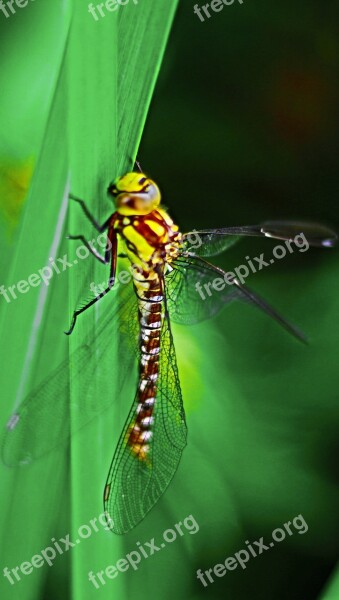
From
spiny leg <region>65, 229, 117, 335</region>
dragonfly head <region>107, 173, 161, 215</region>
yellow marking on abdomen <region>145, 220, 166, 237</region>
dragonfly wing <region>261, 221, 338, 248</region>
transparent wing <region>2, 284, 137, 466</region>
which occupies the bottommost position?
transparent wing <region>2, 284, 137, 466</region>

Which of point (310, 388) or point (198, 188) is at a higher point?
point (198, 188)

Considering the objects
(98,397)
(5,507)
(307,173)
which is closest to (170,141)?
(307,173)

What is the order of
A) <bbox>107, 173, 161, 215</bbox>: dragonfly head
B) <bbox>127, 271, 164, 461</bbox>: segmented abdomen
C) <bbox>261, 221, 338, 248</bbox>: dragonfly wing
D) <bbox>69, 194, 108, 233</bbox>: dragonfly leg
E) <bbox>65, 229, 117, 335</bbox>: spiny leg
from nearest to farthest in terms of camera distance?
<bbox>69, 194, 108, 233</bbox>: dragonfly leg → <bbox>65, 229, 117, 335</bbox>: spiny leg → <bbox>107, 173, 161, 215</bbox>: dragonfly head → <bbox>261, 221, 338, 248</bbox>: dragonfly wing → <bbox>127, 271, 164, 461</bbox>: segmented abdomen

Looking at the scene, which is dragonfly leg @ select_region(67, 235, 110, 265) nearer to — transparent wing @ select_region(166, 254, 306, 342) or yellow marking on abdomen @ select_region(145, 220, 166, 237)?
yellow marking on abdomen @ select_region(145, 220, 166, 237)

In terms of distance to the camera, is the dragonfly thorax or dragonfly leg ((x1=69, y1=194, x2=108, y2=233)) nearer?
dragonfly leg ((x1=69, y1=194, x2=108, y2=233))

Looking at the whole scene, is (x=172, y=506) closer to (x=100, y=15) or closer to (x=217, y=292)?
(x=217, y=292)

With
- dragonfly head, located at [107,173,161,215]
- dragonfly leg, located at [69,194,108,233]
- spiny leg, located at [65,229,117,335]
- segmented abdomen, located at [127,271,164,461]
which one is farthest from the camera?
segmented abdomen, located at [127,271,164,461]

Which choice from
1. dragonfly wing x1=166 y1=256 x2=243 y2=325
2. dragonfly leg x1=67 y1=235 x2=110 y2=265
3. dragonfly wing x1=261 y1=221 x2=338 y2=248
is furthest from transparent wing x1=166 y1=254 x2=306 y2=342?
dragonfly leg x1=67 y1=235 x2=110 y2=265

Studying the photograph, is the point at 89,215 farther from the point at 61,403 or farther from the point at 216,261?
the point at 216,261

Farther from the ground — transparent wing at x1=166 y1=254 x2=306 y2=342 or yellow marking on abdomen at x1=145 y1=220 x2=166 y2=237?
yellow marking on abdomen at x1=145 y1=220 x2=166 y2=237
